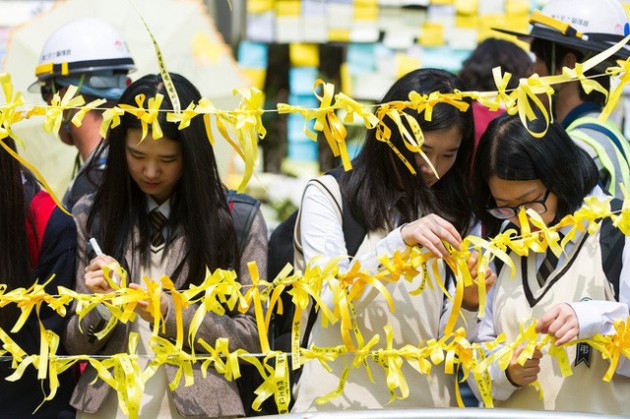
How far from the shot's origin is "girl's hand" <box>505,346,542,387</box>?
2.64 meters

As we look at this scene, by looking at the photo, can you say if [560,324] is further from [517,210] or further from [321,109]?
[321,109]

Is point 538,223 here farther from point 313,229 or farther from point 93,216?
point 93,216

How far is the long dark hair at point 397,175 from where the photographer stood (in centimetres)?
281

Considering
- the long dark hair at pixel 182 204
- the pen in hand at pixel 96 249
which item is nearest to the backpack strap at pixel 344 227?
the long dark hair at pixel 182 204

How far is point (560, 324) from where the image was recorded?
8.32ft

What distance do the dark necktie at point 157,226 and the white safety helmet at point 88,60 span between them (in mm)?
1136

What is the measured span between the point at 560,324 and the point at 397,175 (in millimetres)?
598

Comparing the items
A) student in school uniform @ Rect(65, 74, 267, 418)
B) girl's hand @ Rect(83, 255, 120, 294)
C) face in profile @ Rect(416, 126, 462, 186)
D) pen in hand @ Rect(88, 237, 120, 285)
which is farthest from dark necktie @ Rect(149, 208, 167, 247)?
face in profile @ Rect(416, 126, 462, 186)

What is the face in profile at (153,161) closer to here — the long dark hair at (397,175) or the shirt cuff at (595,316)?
the long dark hair at (397,175)

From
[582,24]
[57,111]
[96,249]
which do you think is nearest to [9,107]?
[57,111]

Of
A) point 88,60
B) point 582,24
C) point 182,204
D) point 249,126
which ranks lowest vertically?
point 182,204

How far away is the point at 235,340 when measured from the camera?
9.09 feet

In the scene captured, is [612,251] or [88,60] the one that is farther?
[88,60]

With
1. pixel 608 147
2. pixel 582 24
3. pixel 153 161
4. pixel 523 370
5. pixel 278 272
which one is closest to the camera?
pixel 523 370
